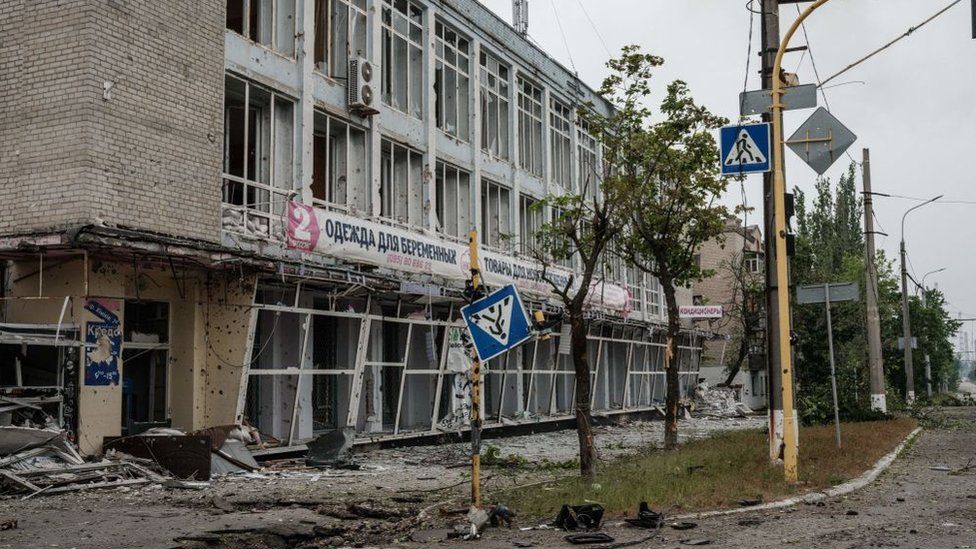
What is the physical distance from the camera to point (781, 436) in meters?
13.6

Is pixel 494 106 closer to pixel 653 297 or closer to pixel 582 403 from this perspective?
pixel 582 403

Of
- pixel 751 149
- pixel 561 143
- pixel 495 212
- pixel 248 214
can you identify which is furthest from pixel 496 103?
pixel 751 149

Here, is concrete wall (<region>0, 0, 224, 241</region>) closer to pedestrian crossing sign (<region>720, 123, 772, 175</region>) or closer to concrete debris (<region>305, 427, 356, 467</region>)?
concrete debris (<region>305, 427, 356, 467</region>)

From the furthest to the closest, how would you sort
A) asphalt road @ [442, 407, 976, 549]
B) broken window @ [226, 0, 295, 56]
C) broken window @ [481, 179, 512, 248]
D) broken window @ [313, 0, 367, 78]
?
broken window @ [481, 179, 512, 248] < broken window @ [313, 0, 367, 78] < broken window @ [226, 0, 295, 56] < asphalt road @ [442, 407, 976, 549]

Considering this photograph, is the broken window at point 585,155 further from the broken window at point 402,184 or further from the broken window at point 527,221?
the broken window at point 402,184

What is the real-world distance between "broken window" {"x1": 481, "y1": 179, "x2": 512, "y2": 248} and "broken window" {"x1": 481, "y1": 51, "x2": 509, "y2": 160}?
3.20 ft

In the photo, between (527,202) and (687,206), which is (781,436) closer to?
(687,206)

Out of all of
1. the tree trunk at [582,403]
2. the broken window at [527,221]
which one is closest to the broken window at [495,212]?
the broken window at [527,221]

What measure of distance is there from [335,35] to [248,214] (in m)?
5.30

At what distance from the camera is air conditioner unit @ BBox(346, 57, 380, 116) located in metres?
20.1

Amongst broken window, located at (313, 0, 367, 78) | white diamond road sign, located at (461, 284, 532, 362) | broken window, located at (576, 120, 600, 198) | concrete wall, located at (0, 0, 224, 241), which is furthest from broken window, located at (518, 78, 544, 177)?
white diamond road sign, located at (461, 284, 532, 362)

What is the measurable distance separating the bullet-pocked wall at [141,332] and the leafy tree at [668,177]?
735 centimetres

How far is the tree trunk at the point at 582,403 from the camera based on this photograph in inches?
523

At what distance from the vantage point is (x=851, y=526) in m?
9.02
